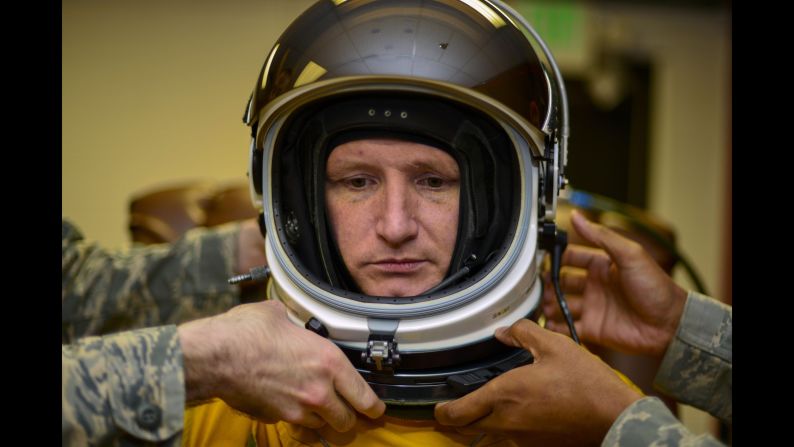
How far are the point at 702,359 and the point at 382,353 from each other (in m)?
0.63

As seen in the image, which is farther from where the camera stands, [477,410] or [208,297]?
[208,297]

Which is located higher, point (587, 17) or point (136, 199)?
point (587, 17)

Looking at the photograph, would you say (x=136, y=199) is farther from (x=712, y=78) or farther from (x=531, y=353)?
(x=712, y=78)

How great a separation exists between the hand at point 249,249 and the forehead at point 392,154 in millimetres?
609

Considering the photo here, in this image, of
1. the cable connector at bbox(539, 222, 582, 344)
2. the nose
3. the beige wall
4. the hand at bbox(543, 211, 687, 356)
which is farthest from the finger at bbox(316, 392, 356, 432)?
the beige wall

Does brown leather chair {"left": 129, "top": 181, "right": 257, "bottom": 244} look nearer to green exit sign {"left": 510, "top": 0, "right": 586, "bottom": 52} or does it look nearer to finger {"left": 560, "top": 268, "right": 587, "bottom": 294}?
finger {"left": 560, "top": 268, "right": 587, "bottom": 294}

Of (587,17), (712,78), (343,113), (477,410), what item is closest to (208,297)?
(343,113)

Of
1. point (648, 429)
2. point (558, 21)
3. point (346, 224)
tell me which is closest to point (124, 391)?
point (346, 224)

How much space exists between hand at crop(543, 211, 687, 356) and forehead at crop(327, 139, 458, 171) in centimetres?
41

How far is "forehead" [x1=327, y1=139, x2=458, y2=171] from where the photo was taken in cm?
103

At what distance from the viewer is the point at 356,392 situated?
36.6 inches

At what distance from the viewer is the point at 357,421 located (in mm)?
1028

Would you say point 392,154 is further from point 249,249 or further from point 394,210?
point 249,249

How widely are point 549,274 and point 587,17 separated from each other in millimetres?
2550
